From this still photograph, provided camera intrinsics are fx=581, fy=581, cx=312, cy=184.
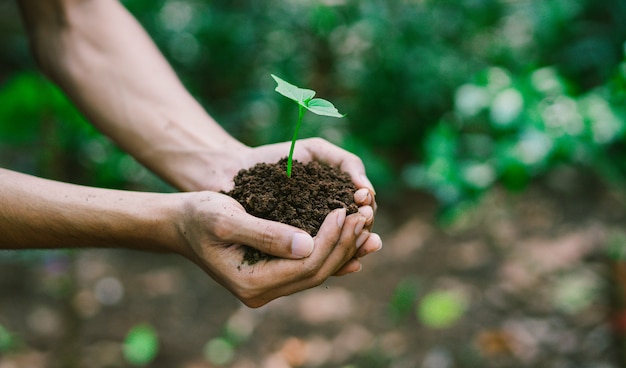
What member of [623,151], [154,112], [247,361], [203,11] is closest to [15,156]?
[203,11]

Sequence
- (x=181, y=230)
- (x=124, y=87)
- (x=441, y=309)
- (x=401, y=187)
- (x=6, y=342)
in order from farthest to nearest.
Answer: (x=401, y=187) < (x=441, y=309) < (x=6, y=342) < (x=124, y=87) < (x=181, y=230)

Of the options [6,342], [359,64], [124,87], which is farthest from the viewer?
[359,64]

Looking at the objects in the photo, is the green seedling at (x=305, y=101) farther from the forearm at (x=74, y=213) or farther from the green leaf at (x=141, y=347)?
the green leaf at (x=141, y=347)

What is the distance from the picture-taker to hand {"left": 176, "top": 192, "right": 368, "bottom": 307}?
1131 millimetres

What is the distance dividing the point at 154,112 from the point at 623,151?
158 centimetres

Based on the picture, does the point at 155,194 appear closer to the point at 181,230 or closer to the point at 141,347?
the point at 181,230

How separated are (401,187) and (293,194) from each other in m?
2.04

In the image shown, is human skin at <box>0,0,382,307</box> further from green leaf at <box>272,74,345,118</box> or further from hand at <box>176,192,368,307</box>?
green leaf at <box>272,74,345,118</box>

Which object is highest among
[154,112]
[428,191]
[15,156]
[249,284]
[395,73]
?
[395,73]

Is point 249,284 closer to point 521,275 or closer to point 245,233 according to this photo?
point 245,233

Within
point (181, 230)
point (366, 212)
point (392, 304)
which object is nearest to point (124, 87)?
point (181, 230)

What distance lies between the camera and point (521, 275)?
2.63m

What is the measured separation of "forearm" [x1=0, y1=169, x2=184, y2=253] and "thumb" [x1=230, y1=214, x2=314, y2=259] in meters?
0.18

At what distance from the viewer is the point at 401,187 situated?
3236 mm
